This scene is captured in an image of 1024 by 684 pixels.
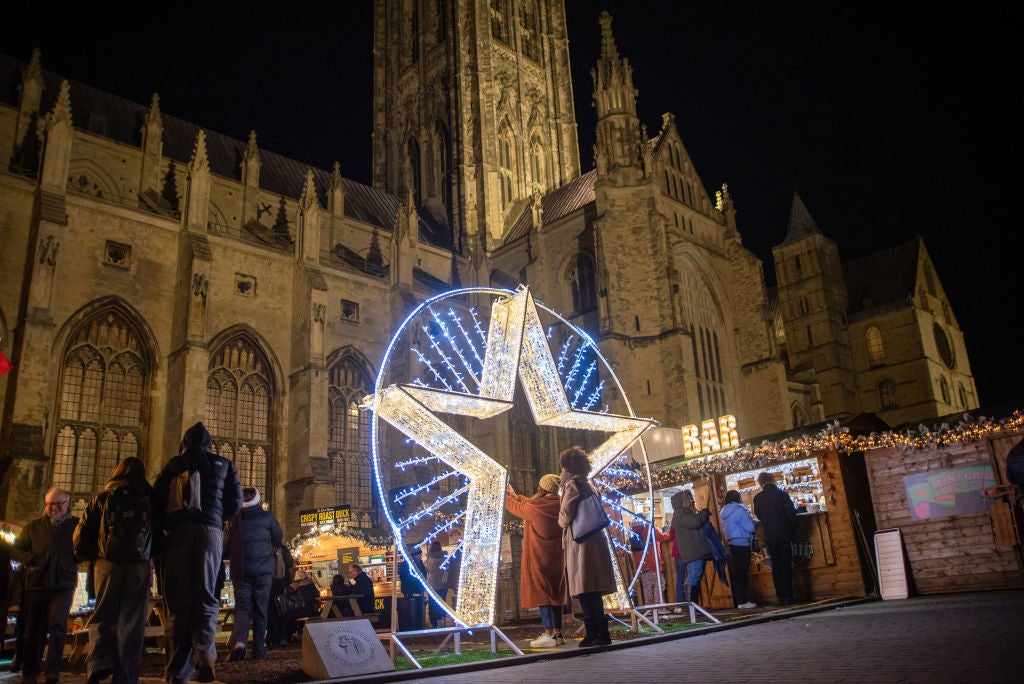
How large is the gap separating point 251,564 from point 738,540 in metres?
6.07

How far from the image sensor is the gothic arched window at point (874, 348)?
41.0 m

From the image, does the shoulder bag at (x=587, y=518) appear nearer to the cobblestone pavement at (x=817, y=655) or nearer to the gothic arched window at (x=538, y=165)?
the cobblestone pavement at (x=817, y=655)

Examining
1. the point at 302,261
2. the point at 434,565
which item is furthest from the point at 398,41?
the point at 434,565

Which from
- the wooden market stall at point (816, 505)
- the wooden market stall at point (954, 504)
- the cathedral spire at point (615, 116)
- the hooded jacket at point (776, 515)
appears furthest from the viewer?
the cathedral spire at point (615, 116)

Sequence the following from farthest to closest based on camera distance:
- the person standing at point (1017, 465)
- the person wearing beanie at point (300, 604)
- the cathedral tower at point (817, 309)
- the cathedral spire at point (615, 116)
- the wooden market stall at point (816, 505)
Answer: the cathedral tower at point (817, 309) < the cathedral spire at point (615, 116) < the wooden market stall at point (816, 505) < the person wearing beanie at point (300, 604) < the person standing at point (1017, 465)

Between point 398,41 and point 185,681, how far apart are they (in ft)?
134

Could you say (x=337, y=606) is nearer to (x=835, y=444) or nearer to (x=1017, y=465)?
(x=835, y=444)

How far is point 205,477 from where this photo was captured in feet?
17.3

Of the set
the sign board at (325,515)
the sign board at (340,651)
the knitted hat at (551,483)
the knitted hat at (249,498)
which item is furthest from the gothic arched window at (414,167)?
the sign board at (340,651)

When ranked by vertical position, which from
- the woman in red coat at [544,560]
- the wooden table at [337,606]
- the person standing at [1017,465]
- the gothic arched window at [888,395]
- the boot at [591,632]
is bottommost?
the boot at [591,632]

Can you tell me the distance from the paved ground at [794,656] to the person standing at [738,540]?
192cm

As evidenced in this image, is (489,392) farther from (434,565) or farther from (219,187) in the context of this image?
(219,187)

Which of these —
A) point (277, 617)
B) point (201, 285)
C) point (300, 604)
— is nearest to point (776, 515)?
point (300, 604)

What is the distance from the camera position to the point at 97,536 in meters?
5.30
